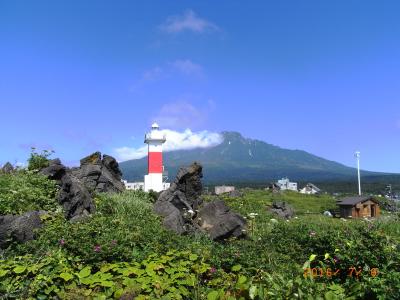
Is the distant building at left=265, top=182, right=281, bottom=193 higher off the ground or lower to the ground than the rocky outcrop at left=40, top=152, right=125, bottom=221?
lower

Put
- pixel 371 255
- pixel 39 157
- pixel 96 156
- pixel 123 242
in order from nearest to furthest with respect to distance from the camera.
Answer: pixel 371 255, pixel 123 242, pixel 39 157, pixel 96 156

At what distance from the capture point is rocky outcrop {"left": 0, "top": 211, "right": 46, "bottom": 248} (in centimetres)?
952

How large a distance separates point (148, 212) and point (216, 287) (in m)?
6.41

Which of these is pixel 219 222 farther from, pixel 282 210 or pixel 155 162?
pixel 155 162

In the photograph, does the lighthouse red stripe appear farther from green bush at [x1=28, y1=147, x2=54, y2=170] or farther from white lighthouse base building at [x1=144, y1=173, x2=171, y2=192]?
green bush at [x1=28, y1=147, x2=54, y2=170]

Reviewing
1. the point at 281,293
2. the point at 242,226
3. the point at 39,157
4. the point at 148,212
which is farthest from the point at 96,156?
the point at 281,293

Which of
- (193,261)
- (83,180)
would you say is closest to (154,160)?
(83,180)

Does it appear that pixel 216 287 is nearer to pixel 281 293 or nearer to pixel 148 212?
pixel 281 293

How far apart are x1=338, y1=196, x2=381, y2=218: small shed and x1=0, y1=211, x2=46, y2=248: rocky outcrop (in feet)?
86.3

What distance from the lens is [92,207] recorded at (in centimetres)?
1352

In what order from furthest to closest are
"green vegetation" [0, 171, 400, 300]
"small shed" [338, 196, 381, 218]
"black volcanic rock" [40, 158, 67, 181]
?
"small shed" [338, 196, 381, 218] < "black volcanic rock" [40, 158, 67, 181] < "green vegetation" [0, 171, 400, 300]

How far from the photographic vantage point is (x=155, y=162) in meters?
37.3

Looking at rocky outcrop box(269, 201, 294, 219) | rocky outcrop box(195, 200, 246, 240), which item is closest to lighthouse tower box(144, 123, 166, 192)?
rocky outcrop box(269, 201, 294, 219)

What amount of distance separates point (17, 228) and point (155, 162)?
27649 millimetres
